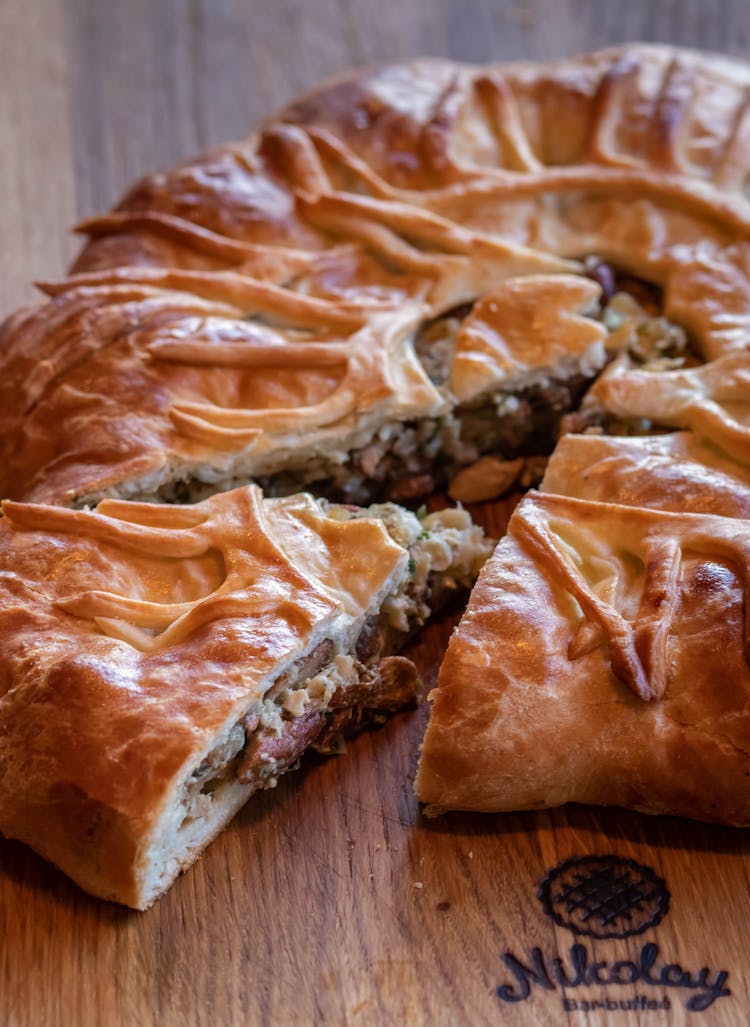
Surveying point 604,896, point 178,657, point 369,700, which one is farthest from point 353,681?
point 604,896

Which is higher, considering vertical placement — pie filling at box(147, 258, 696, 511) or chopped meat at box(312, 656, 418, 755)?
pie filling at box(147, 258, 696, 511)

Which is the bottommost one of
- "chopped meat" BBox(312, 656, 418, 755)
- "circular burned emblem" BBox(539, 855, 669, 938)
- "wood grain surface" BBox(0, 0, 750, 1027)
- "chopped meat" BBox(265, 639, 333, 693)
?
"wood grain surface" BBox(0, 0, 750, 1027)

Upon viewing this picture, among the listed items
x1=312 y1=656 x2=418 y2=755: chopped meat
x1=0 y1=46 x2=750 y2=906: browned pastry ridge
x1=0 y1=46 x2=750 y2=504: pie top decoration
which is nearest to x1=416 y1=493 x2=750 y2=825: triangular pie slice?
x1=0 y1=46 x2=750 y2=906: browned pastry ridge

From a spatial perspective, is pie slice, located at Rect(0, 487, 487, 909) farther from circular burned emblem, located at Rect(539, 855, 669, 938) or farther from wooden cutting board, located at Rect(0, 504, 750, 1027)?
circular burned emblem, located at Rect(539, 855, 669, 938)

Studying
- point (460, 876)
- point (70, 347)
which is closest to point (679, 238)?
point (70, 347)

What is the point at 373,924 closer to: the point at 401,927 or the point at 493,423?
the point at 401,927

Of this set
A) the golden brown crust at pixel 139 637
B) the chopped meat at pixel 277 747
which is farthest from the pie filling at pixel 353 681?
the golden brown crust at pixel 139 637

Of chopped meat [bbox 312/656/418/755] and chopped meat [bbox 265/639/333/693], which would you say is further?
chopped meat [bbox 312/656/418/755]
